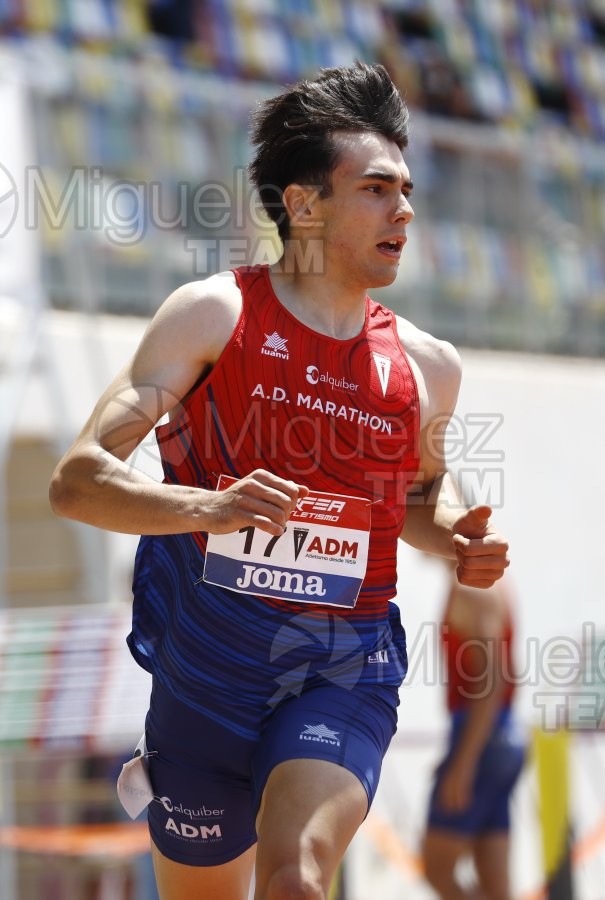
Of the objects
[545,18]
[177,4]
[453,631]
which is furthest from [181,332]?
[545,18]

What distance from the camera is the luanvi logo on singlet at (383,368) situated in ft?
10.2

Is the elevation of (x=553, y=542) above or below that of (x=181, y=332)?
below

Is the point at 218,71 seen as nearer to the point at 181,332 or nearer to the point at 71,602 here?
the point at 71,602

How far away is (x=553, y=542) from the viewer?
9367mm

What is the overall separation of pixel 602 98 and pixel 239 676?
12244 mm

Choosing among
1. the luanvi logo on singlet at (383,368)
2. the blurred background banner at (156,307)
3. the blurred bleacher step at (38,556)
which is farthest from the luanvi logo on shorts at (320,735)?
the blurred bleacher step at (38,556)

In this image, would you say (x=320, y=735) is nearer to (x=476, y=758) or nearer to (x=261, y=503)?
(x=261, y=503)

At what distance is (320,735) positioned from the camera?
2873 mm

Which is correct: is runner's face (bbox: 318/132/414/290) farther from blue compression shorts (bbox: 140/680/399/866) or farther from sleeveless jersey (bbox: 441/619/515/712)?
sleeveless jersey (bbox: 441/619/515/712)

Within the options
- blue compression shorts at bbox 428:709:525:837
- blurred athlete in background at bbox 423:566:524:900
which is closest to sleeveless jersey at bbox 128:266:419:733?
blurred athlete in background at bbox 423:566:524:900

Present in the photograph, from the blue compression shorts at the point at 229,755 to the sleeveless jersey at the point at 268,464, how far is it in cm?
6

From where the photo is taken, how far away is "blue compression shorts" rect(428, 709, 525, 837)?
18.4 feet

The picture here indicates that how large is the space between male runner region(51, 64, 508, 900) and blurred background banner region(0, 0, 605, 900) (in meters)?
1.92

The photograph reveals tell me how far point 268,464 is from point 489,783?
303cm
